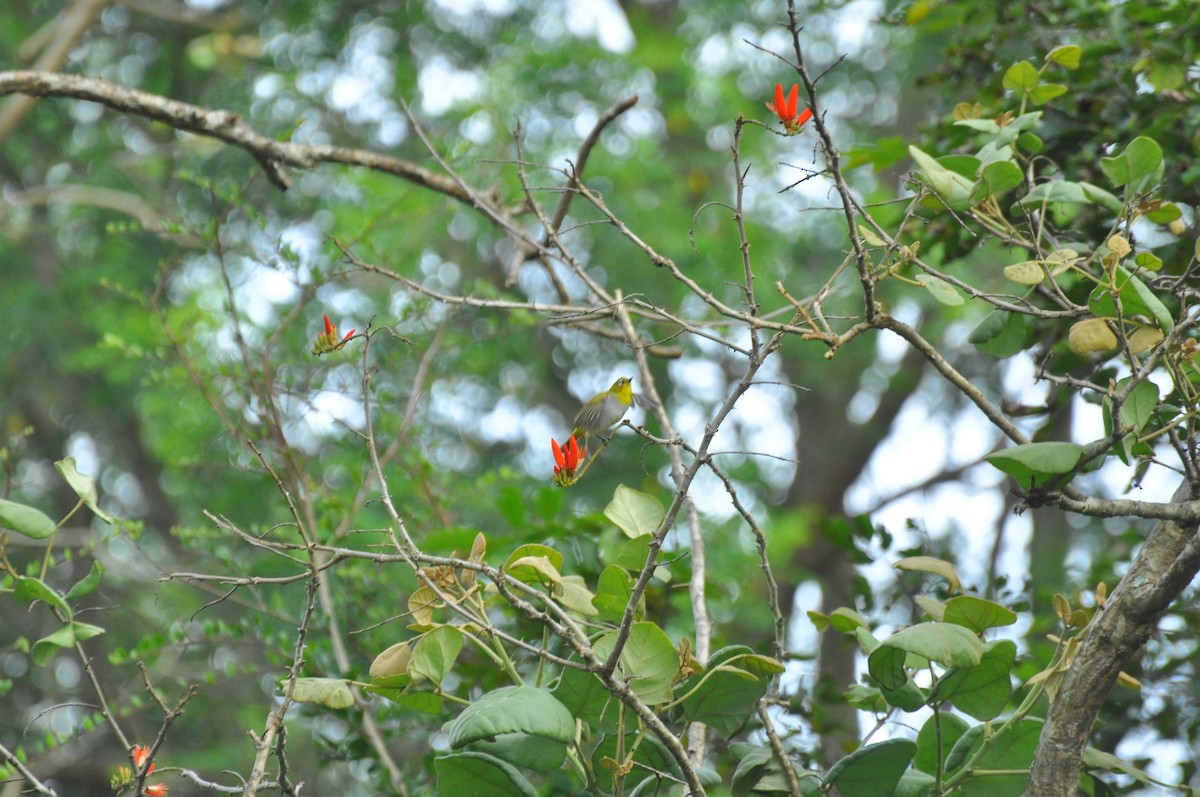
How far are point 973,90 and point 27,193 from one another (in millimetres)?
5538

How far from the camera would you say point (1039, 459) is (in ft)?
3.94

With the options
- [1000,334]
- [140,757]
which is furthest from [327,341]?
[1000,334]

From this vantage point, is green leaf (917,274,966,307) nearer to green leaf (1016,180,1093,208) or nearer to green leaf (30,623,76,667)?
green leaf (1016,180,1093,208)

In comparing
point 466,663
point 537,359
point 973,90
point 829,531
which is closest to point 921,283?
point 829,531

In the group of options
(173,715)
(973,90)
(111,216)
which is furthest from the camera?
(111,216)

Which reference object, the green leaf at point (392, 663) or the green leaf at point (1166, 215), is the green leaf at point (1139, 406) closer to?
the green leaf at point (1166, 215)

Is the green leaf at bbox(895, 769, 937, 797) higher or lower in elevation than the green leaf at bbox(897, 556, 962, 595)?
lower

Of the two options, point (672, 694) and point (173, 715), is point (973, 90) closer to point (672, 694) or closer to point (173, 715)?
point (672, 694)

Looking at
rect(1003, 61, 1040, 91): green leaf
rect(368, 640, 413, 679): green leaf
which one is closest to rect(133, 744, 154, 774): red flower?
rect(368, 640, 413, 679): green leaf

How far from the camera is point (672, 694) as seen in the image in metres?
1.27

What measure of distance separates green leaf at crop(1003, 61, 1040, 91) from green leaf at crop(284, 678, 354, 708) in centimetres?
129

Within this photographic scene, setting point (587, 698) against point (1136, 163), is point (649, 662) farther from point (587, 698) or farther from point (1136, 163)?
point (1136, 163)

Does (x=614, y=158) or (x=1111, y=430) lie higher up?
(x=614, y=158)

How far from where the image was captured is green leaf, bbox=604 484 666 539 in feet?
4.74
